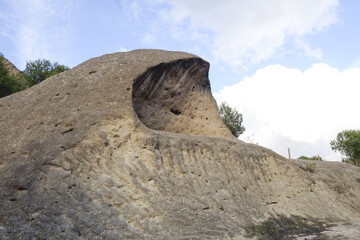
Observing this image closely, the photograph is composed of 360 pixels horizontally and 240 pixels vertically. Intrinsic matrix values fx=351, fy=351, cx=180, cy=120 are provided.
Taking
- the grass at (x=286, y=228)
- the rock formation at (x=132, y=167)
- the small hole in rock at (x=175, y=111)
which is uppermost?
the small hole in rock at (x=175, y=111)

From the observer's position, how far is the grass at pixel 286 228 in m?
10.4

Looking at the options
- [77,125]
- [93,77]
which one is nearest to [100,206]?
[77,125]

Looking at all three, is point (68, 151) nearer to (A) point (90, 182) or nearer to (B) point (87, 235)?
(A) point (90, 182)

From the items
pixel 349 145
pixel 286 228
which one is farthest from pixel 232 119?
pixel 286 228

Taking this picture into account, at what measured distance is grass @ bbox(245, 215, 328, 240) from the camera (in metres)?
10.4

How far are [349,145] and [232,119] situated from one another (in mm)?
16289

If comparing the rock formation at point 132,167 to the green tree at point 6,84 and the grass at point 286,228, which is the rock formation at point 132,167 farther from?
the green tree at point 6,84

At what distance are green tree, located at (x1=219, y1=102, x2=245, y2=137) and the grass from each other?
23824 millimetres

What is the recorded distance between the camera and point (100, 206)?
29.0 feet

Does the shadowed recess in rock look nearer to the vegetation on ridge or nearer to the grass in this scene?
the grass

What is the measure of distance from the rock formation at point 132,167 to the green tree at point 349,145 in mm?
28387

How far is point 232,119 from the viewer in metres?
37.8

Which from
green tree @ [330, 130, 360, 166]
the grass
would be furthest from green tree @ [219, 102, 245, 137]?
the grass

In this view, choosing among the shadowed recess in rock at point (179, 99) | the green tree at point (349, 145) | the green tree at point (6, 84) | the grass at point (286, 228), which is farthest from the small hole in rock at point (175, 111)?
the green tree at point (349, 145)
